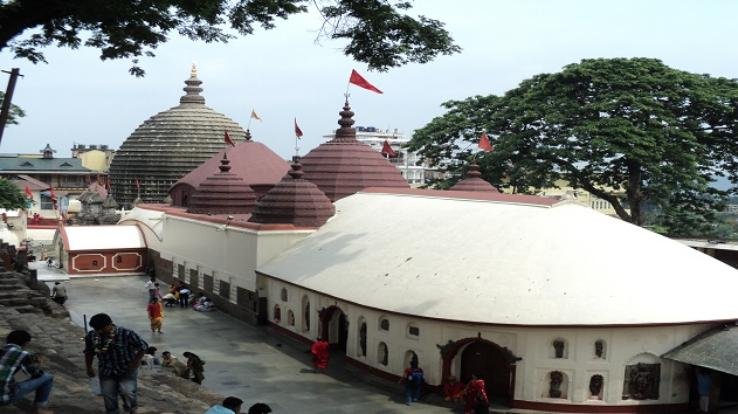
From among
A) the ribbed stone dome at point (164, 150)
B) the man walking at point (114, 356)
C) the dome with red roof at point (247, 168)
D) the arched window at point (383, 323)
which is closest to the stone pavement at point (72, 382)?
the man walking at point (114, 356)

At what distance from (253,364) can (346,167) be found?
529 inches

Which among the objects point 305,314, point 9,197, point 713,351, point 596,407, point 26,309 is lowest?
point 596,407

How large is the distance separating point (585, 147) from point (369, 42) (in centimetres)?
2303

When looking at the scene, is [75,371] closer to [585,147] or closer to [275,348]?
[275,348]

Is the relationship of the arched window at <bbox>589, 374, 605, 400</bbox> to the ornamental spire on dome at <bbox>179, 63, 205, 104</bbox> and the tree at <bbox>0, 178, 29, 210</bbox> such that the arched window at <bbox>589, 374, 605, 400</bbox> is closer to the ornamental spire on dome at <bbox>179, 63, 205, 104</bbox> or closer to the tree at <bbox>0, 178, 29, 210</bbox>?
the tree at <bbox>0, 178, 29, 210</bbox>

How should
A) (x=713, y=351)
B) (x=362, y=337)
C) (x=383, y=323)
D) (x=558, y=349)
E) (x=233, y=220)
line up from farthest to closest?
1. (x=233, y=220)
2. (x=362, y=337)
3. (x=383, y=323)
4. (x=558, y=349)
5. (x=713, y=351)

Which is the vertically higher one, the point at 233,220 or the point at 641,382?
the point at 233,220

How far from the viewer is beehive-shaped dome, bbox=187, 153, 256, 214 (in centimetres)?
3481

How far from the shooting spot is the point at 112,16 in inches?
478

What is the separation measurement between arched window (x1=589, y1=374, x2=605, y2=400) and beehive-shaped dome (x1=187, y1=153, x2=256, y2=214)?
21.9 m

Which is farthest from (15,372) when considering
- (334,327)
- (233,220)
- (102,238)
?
(102,238)

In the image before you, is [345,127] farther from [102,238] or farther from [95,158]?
[95,158]

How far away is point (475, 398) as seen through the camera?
1622 cm

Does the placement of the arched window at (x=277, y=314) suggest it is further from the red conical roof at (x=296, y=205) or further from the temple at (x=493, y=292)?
the red conical roof at (x=296, y=205)
